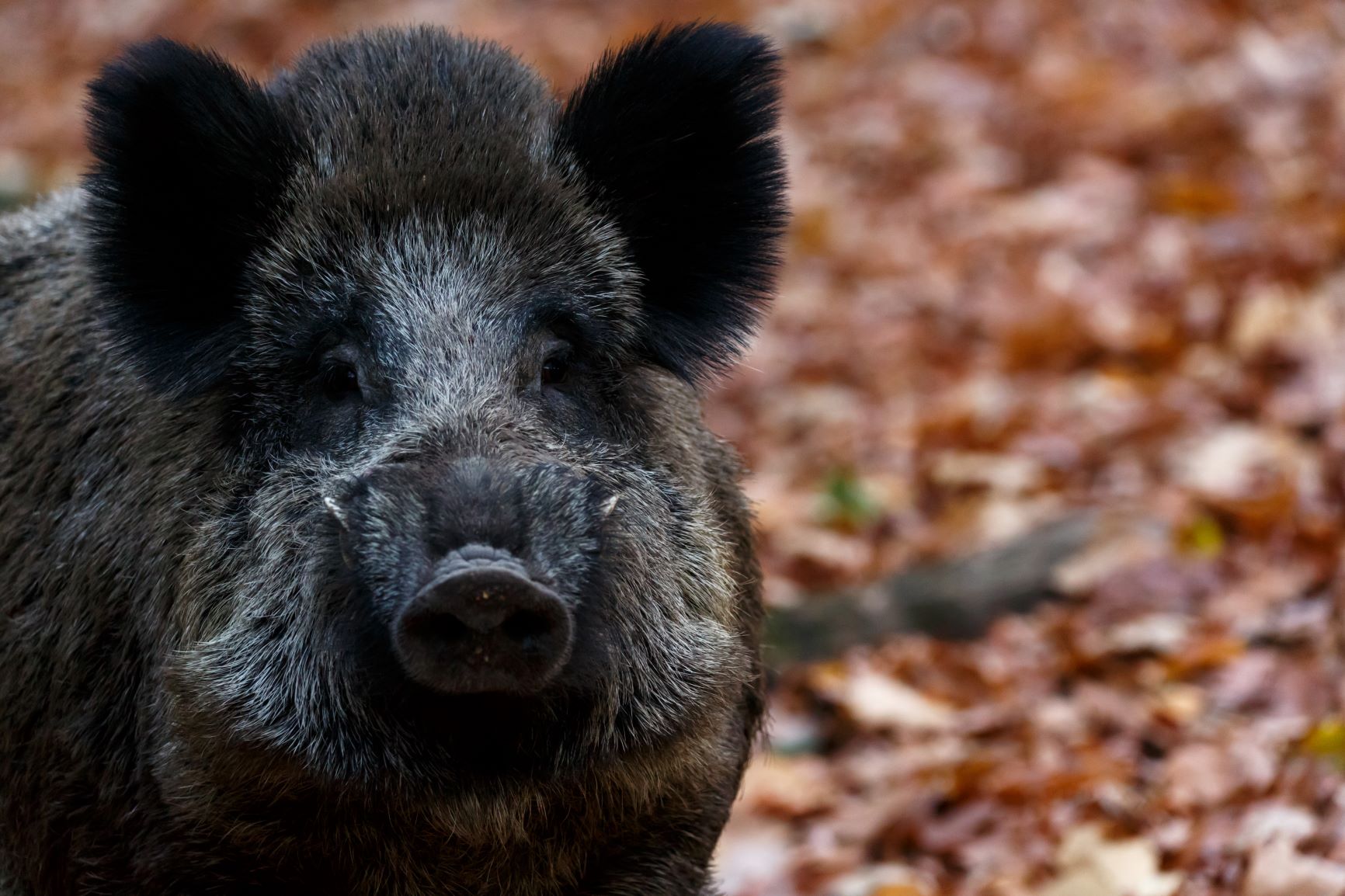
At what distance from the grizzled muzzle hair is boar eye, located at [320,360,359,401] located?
1.65 ft

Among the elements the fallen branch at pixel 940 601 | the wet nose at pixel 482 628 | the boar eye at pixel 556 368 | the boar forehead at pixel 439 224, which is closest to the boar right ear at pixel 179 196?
the boar forehead at pixel 439 224

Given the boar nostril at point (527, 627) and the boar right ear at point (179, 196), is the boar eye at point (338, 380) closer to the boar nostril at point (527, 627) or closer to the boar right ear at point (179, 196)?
the boar right ear at point (179, 196)

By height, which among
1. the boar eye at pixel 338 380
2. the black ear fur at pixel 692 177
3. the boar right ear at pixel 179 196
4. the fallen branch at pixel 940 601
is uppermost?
the fallen branch at pixel 940 601

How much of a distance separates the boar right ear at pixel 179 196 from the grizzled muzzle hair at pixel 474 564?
900 millimetres

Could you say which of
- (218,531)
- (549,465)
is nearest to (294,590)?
(218,531)

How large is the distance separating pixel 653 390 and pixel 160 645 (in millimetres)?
1409

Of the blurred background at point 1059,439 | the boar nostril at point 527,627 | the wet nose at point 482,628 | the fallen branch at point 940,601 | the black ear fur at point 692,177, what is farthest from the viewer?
the fallen branch at point 940,601

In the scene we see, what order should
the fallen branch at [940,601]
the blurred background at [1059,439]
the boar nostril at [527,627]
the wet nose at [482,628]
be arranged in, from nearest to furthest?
the wet nose at [482,628] < the boar nostril at [527,627] < the blurred background at [1059,439] < the fallen branch at [940,601]

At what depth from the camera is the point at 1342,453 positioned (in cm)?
710

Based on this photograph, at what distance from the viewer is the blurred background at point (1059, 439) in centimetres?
578

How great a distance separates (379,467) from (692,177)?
1.34m

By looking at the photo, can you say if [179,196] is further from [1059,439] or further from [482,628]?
[1059,439]

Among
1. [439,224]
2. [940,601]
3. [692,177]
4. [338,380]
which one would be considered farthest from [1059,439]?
[338,380]

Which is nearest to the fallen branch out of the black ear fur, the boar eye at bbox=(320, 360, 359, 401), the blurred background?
the blurred background
